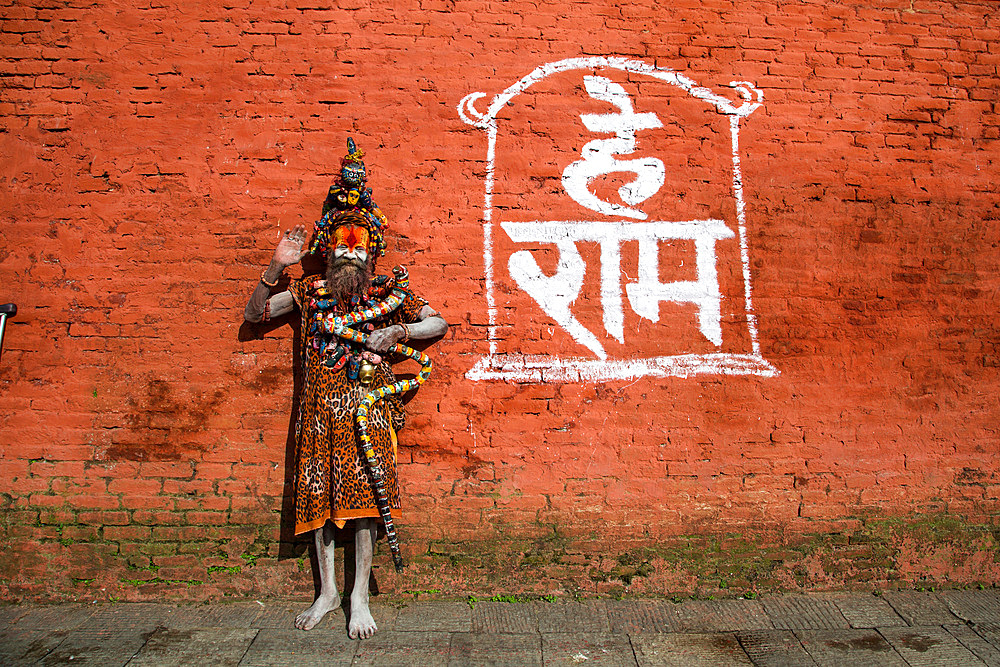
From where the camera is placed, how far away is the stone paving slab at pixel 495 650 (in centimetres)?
317

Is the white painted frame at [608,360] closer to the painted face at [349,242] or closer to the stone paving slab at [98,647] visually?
the painted face at [349,242]

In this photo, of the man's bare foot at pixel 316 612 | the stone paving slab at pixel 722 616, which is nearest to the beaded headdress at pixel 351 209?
the man's bare foot at pixel 316 612

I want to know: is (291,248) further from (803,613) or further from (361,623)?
(803,613)

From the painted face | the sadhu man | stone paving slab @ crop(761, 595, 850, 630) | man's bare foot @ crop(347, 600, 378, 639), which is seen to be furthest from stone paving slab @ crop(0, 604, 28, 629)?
stone paving slab @ crop(761, 595, 850, 630)

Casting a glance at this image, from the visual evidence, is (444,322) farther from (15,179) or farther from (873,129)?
(873,129)

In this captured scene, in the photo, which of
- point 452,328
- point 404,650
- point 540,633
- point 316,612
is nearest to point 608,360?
point 452,328

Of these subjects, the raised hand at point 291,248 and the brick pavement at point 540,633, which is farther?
the raised hand at point 291,248

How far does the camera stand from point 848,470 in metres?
3.94

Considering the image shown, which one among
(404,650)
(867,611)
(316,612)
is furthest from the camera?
(867,611)

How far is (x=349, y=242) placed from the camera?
11.2 ft

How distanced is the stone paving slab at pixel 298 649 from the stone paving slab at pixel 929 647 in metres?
3.02

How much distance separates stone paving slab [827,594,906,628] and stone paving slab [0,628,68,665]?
453cm

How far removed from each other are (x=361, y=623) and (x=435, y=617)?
44 centimetres

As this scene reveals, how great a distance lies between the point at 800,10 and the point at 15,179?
5201mm
